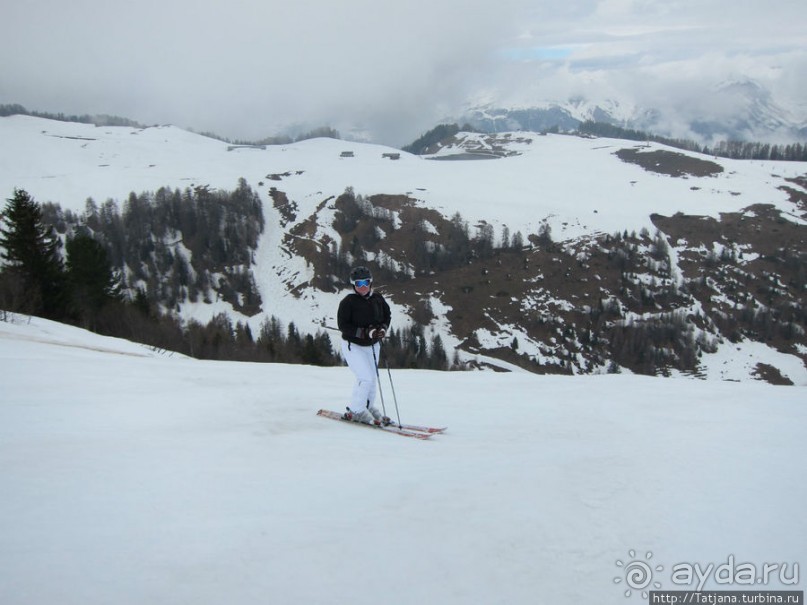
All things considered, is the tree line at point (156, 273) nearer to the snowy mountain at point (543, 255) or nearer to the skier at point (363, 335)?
the snowy mountain at point (543, 255)

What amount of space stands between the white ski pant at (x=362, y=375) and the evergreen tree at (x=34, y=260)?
34036 mm

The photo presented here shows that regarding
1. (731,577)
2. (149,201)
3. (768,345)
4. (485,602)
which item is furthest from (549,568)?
(149,201)

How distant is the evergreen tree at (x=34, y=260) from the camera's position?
35.1 meters

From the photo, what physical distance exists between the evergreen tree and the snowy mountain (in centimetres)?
8408

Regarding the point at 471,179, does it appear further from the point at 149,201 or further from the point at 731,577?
the point at 731,577

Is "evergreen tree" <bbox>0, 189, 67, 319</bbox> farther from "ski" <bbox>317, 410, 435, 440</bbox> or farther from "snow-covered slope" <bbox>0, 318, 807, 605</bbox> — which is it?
"ski" <bbox>317, 410, 435, 440</bbox>

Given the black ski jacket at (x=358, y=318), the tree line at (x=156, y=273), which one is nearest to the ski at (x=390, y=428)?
the black ski jacket at (x=358, y=318)

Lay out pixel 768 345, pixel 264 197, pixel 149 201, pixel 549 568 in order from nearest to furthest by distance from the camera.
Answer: pixel 549 568 → pixel 768 345 → pixel 149 201 → pixel 264 197

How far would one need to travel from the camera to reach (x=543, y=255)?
152m

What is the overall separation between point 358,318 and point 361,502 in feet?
14.0

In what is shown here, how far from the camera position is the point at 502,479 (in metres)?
5.79

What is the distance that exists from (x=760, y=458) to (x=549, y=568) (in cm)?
452

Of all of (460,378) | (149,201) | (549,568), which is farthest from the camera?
(149,201)

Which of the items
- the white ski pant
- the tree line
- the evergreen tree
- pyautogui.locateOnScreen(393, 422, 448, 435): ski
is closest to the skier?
the white ski pant
